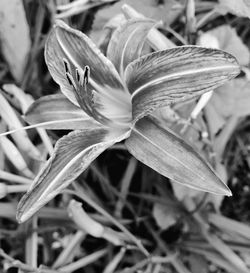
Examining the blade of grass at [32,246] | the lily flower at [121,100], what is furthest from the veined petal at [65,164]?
the blade of grass at [32,246]

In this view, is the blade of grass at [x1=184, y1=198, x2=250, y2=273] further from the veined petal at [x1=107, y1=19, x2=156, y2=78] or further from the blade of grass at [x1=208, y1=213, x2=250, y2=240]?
the veined petal at [x1=107, y1=19, x2=156, y2=78]

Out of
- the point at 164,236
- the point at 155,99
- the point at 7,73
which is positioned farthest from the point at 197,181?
the point at 7,73

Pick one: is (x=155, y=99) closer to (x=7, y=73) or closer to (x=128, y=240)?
(x=128, y=240)

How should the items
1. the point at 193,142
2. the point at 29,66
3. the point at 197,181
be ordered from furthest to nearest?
the point at 29,66 → the point at 193,142 → the point at 197,181

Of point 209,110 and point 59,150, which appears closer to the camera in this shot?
point 59,150

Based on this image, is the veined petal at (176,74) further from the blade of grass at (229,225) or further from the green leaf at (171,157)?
the blade of grass at (229,225)

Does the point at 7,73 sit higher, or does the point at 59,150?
the point at 59,150

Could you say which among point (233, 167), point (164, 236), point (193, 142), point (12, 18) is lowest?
point (164, 236)

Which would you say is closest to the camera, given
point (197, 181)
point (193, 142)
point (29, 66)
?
point (197, 181)
